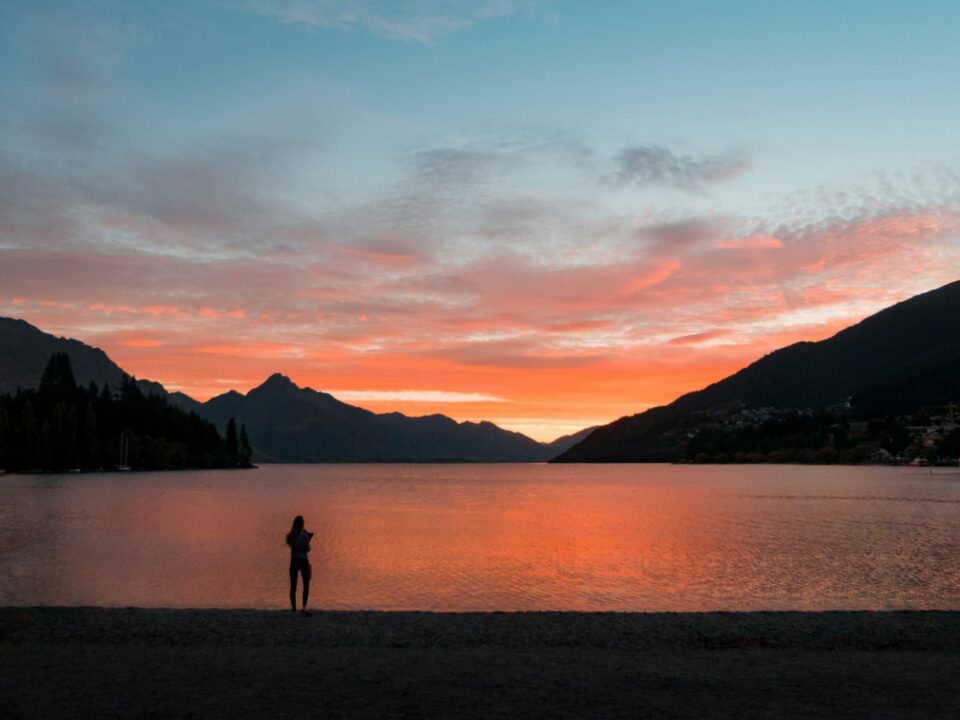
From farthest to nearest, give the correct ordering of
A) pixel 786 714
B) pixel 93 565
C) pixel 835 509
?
pixel 835 509
pixel 93 565
pixel 786 714

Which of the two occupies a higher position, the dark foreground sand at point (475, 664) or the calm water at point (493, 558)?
the dark foreground sand at point (475, 664)

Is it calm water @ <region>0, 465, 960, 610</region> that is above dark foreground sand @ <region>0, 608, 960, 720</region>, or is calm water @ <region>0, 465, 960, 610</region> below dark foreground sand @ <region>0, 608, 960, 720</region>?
below

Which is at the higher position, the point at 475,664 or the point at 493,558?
the point at 475,664

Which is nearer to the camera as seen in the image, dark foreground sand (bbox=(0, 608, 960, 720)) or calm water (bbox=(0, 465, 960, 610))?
dark foreground sand (bbox=(0, 608, 960, 720))

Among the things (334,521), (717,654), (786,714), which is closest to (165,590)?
(717,654)

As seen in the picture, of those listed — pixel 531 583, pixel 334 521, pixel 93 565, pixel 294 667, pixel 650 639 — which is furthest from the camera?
pixel 334 521

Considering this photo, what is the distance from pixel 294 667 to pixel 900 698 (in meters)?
14.7

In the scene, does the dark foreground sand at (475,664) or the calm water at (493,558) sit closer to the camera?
the dark foreground sand at (475,664)

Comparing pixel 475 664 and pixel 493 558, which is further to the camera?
pixel 493 558

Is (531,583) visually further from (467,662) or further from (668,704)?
(668,704)

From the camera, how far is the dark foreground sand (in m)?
17.4

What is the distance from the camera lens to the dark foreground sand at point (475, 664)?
17.4m

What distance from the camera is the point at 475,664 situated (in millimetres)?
21875

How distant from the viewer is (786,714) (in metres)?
16.9
